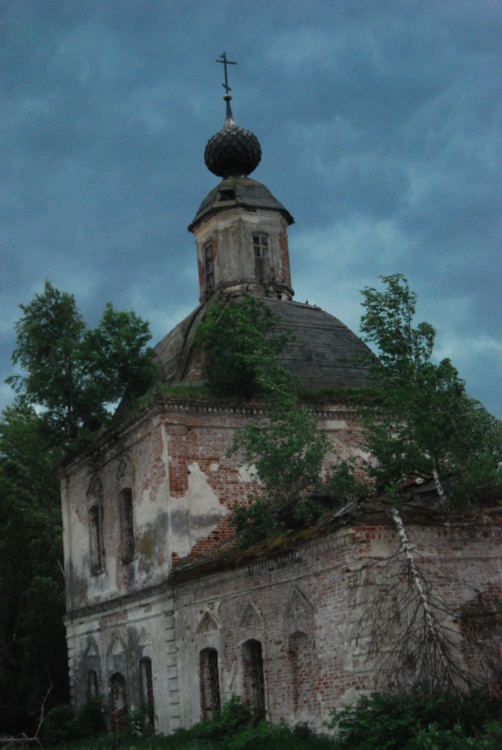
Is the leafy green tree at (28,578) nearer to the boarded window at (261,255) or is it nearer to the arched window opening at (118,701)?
the arched window opening at (118,701)

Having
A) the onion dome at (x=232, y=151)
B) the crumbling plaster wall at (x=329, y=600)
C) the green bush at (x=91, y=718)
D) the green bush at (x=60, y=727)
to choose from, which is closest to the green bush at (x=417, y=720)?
the crumbling plaster wall at (x=329, y=600)

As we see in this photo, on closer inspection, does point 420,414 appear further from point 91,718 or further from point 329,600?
point 91,718

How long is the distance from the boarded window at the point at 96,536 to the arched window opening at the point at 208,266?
6400mm

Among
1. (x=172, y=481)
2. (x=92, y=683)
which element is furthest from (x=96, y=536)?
(x=172, y=481)

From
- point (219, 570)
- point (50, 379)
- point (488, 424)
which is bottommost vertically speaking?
point (219, 570)

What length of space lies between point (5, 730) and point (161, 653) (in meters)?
10.7

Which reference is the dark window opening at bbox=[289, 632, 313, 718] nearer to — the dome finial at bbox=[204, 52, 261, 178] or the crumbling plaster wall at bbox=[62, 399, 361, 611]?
the crumbling plaster wall at bbox=[62, 399, 361, 611]

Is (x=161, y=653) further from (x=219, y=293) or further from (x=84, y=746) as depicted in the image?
(x=219, y=293)

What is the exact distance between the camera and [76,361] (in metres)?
21.8

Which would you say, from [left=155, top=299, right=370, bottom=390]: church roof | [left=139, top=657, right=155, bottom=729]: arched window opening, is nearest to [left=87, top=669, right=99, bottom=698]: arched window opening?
[left=139, top=657, right=155, bottom=729]: arched window opening

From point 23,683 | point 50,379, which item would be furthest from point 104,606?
point 23,683

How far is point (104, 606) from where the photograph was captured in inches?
837

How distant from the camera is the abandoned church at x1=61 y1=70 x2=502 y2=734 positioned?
517 inches

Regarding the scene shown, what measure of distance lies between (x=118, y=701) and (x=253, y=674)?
6.31m
